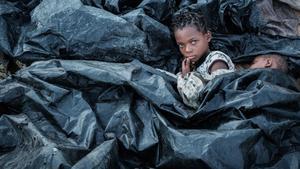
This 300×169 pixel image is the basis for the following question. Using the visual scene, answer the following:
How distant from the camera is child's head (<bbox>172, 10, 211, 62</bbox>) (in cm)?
301

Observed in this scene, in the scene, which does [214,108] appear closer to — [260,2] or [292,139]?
[292,139]

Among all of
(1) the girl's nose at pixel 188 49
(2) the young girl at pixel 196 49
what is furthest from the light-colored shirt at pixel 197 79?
(1) the girl's nose at pixel 188 49

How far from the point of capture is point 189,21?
9.90ft

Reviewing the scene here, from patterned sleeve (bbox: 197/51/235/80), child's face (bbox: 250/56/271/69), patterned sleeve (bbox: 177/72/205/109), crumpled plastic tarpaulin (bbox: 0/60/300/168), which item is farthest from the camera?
child's face (bbox: 250/56/271/69)

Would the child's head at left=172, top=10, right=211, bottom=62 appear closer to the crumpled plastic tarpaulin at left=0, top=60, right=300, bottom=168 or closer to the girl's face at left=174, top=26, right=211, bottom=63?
the girl's face at left=174, top=26, right=211, bottom=63

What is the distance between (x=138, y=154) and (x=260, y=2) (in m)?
1.53

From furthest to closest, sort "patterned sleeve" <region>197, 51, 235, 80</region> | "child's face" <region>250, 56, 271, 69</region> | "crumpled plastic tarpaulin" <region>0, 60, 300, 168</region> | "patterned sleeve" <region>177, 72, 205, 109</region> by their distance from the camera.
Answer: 1. "child's face" <region>250, 56, 271, 69</region>
2. "patterned sleeve" <region>197, 51, 235, 80</region>
3. "patterned sleeve" <region>177, 72, 205, 109</region>
4. "crumpled plastic tarpaulin" <region>0, 60, 300, 168</region>

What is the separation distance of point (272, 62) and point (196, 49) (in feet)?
1.54

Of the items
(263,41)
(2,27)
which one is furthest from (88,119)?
(263,41)

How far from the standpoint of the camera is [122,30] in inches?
120

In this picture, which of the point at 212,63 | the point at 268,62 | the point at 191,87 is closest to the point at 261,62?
the point at 268,62

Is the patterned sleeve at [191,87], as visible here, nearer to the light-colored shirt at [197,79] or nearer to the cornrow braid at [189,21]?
the light-colored shirt at [197,79]

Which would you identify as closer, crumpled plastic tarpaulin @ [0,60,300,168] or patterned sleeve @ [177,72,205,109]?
crumpled plastic tarpaulin @ [0,60,300,168]

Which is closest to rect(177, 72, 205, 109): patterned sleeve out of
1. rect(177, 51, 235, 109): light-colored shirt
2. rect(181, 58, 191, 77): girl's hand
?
rect(177, 51, 235, 109): light-colored shirt
